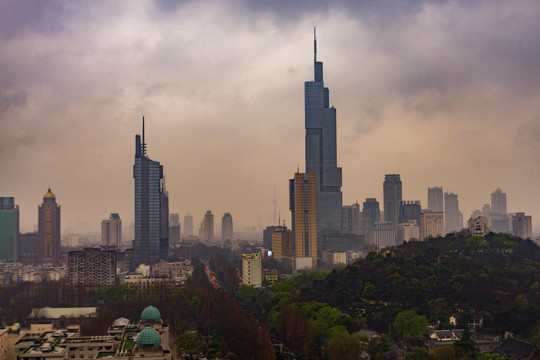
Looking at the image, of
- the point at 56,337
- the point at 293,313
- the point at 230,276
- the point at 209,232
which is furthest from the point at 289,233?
the point at 209,232

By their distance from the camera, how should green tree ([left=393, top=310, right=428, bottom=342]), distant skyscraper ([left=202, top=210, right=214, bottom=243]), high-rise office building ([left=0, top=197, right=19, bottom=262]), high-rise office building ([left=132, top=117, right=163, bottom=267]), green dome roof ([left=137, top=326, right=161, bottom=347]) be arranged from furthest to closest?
1. distant skyscraper ([left=202, top=210, right=214, bottom=243])
2. high-rise office building ([left=0, top=197, right=19, bottom=262])
3. high-rise office building ([left=132, top=117, right=163, bottom=267])
4. green tree ([left=393, top=310, right=428, bottom=342])
5. green dome roof ([left=137, top=326, right=161, bottom=347])

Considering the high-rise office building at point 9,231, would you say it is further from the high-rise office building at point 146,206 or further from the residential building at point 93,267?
the residential building at point 93,267

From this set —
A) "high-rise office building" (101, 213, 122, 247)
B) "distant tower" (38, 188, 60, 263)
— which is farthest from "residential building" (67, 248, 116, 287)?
"high-rise office building" (101, 213, 122, 247)

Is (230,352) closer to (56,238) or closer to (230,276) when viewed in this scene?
(230,276)

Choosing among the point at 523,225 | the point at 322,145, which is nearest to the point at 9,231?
the point at 322,145

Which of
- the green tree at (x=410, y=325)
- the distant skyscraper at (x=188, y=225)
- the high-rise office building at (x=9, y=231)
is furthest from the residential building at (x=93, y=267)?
the distant skyscraper at (x=188, y=225)

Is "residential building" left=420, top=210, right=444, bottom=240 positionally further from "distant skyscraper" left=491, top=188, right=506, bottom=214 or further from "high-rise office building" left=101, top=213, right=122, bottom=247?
"high-rise office building" left=101, top=213, right=122, bottom=247

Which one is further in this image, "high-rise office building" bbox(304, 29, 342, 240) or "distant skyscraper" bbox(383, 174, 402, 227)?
"distant skyscraper" bbox(383, 174, 402, 227)
